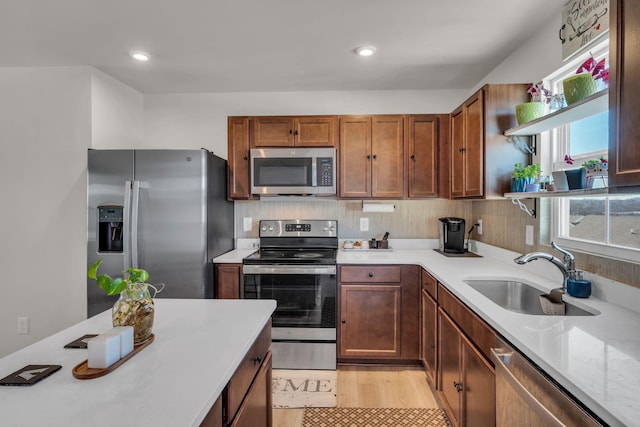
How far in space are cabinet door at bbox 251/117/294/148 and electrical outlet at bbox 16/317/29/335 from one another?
2.39 meters

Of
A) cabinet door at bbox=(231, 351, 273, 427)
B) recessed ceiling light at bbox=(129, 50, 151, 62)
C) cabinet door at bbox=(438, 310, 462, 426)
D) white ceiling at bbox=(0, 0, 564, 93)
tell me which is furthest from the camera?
recessed ceiling light at bbox=(129, 50, 151, 62)

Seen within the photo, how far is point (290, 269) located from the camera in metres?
2.65

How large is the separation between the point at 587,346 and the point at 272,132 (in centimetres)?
261

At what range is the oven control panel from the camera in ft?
10.5

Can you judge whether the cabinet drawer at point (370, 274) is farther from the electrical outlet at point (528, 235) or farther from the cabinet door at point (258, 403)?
the cabinet door at point (258, 403)

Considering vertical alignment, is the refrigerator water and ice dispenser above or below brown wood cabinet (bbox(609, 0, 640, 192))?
below

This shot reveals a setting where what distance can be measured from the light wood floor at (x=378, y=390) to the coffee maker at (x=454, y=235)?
3.52 ft

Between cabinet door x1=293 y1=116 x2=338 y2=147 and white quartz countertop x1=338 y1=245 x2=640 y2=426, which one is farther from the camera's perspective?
cabinet door x1=293 y1=116 x2=338 y2=147

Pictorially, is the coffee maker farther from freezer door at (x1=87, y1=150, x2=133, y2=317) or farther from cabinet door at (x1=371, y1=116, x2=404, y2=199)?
freezer door at (x1=87, y1=150, x2=133, y2=317)

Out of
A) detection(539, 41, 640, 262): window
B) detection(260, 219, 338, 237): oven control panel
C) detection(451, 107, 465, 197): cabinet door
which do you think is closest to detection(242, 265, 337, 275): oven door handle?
detection(260, 219, 338, 237): oven control panel

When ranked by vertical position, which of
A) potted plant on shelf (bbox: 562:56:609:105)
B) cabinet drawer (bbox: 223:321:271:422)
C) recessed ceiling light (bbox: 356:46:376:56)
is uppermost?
recessed ceiling light (bbox: 356:46:376:56)

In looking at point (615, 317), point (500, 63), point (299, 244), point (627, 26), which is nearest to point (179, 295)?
point (299, 244)

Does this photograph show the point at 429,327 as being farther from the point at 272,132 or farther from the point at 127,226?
the point at 127,226

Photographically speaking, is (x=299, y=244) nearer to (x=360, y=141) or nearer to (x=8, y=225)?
(x=360, y=141)
